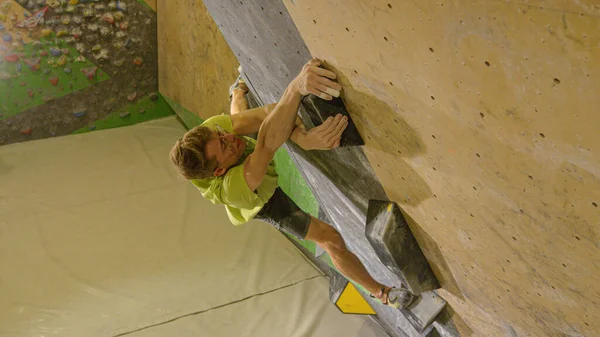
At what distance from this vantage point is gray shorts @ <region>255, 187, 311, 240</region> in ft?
7.86

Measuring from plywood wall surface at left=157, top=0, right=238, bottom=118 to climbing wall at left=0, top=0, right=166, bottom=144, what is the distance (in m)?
0.19

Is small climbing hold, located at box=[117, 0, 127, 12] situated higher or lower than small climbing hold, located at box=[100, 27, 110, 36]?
higher

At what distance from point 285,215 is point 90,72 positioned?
2.96m

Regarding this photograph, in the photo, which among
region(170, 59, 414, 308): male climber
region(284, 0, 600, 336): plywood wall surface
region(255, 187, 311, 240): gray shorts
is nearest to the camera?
region(284, 0, 600, 336): plywood wall surface

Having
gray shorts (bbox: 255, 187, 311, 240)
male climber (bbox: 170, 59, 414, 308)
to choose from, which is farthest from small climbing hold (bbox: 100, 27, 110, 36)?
gray shorts (bbox: 255, 187, 311, 240)

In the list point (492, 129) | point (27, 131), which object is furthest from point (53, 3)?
point (492, 129)

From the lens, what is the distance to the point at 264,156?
1.82 m

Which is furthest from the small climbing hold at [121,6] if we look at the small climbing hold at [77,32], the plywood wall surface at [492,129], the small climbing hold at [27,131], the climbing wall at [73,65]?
the plywood wall surface at [492,129]

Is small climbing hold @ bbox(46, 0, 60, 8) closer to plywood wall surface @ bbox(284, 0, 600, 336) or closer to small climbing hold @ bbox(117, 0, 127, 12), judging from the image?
small climbing hold @ bbox(117, 0, 127, 12)

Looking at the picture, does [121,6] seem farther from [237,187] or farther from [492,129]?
[492,129]

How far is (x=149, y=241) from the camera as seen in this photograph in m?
3.47

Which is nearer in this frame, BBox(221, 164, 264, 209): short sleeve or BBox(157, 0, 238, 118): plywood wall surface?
BBox(221, 164, 264, 209): short sleeve

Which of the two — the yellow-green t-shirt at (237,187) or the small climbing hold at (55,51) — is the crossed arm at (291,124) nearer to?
the yellow-green t-shirt at (237,187)

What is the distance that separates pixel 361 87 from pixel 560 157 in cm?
51
